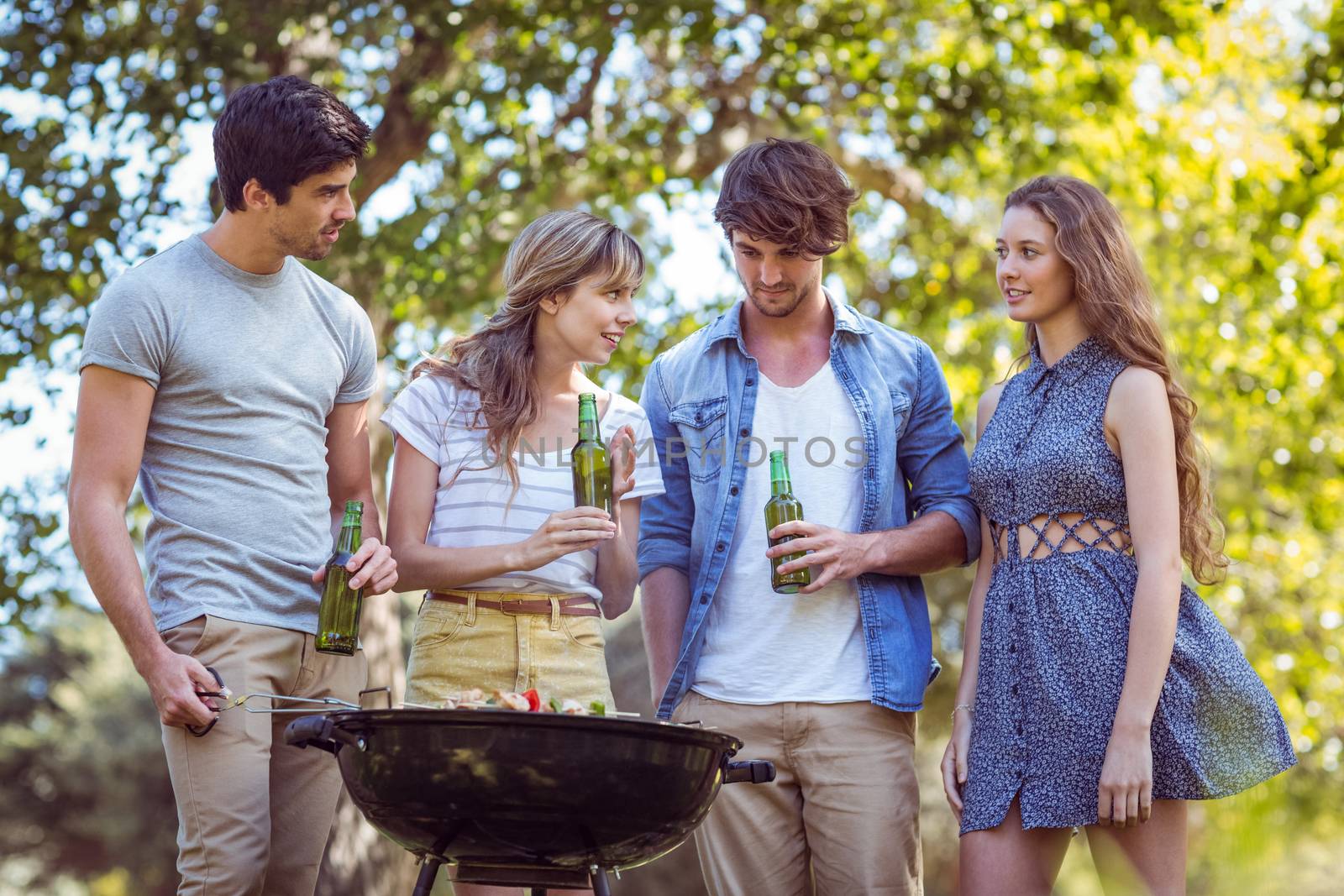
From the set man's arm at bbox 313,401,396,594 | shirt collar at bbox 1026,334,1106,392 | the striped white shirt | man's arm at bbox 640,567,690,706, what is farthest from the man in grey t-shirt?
shirt collar at bbox 1026,334,1106,392

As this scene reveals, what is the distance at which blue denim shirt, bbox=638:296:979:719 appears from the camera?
3160 mm

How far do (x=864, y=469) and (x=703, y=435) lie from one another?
428mm

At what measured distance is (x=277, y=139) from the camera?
273 centimetres

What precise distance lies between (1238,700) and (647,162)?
205 inches

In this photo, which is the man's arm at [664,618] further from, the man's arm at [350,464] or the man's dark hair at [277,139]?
the man's dark hair at [277,139]

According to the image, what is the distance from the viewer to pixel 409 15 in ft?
22.3

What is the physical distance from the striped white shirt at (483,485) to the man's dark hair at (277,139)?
1.97 feet

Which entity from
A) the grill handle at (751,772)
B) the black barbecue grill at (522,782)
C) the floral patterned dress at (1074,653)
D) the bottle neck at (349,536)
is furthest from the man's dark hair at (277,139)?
the floral patterned dress at (1074,653)

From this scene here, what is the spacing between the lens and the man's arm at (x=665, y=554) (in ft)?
10.8

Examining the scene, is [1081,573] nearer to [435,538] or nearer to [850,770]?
[850,770]

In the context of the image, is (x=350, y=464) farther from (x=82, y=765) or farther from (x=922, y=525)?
(x=82, y=765)

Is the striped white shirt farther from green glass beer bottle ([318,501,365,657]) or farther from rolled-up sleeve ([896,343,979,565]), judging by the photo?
rolled-up sleeve ([896,343,979,565])

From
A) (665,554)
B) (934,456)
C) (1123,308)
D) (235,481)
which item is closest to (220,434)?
(235,481)

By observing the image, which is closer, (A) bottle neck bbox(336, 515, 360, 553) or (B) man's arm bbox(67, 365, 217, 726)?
(B) man's arm bbox(67, 365, 217, 726)
